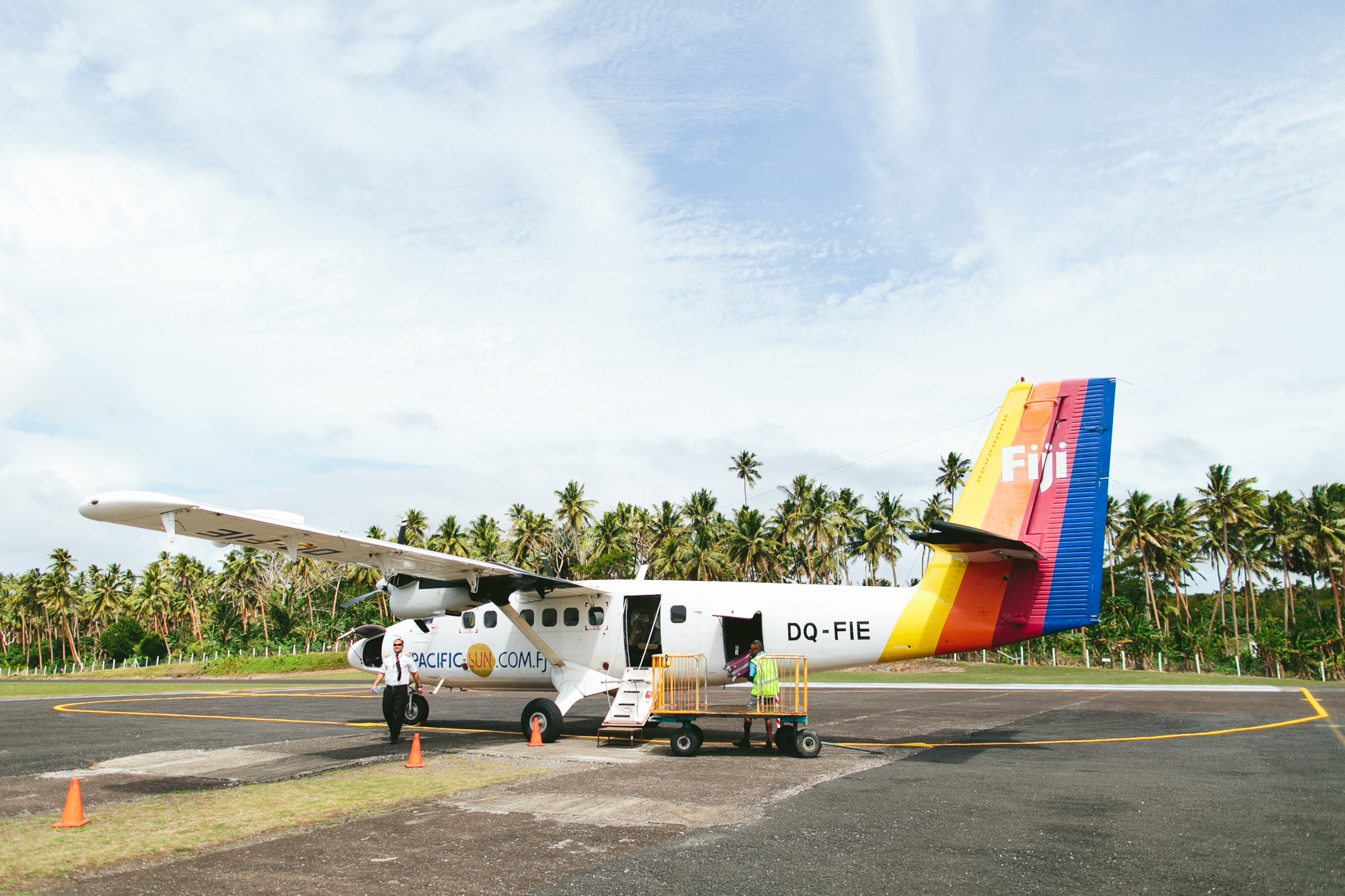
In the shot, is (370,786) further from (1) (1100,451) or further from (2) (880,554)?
(2) (880,554)

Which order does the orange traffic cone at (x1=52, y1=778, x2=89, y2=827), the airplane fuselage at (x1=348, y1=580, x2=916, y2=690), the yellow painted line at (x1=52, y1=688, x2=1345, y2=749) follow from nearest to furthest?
the orange traffic cone at (x1=52, y1=778, x2=89, y2=827), the yellow painted line at (x1=52, y1=688, x2=1345, y2=749), the airplane fuselage at (x1=348, y1=580, x2=916, y2=690)

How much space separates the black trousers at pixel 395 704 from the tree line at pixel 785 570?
150ft

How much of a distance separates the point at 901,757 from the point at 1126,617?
53.7 meters

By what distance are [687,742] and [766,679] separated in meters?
1.68

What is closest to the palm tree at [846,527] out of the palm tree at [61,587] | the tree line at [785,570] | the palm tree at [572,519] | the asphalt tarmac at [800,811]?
the tree line at [785,570]

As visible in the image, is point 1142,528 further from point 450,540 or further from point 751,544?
point 450,540

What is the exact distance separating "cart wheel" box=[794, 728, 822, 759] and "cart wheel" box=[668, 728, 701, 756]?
1.63 metres

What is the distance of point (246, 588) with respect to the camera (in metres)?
90.6

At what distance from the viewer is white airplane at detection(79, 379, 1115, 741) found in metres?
13.4

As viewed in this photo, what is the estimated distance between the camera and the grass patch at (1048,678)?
3350 cm

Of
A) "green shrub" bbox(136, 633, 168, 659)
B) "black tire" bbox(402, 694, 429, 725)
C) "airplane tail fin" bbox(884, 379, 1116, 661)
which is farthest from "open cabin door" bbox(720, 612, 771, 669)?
"green shrub" bbox(136, 633, 168, 659)

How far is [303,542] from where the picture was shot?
1335 cm

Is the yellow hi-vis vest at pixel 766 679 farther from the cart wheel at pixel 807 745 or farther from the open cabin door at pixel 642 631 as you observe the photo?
the open cabin door at pixel 642 631

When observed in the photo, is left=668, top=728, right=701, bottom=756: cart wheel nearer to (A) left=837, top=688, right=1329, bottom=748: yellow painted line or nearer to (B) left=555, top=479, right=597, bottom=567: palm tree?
(A) left=837, top=688, right=1329, bottom=748: yellow painted line
